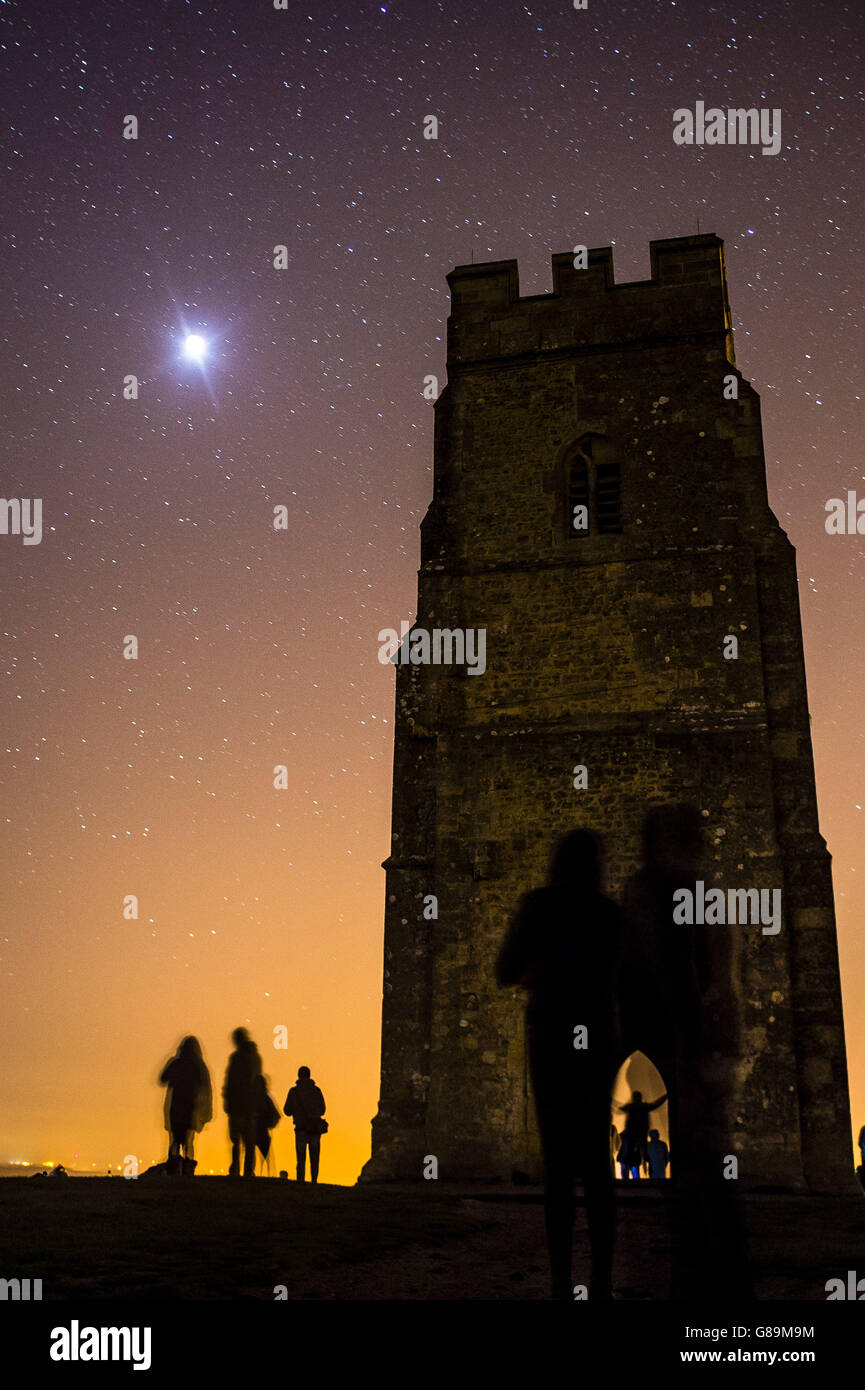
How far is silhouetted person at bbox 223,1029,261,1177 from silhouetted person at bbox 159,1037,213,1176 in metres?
0.28

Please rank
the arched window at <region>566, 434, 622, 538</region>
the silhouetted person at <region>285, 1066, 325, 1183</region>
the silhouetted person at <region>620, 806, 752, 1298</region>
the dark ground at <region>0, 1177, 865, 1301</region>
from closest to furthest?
the silhouetted person at <region>620, 806, 752, 1298</region>, the dark ground at <region>0, 1177, 865, 1301</region>, the silhouetted person at <region>285, 1066, 325, 1183</region>, the arched window at <region>566, 434, 622, 538</region>

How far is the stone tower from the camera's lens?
51.9 ft

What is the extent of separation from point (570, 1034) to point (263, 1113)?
35.8 feet

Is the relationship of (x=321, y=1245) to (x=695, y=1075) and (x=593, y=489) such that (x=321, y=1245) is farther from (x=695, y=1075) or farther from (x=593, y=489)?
(x=593, y=489)

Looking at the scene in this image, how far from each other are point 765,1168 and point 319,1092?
5438 mm

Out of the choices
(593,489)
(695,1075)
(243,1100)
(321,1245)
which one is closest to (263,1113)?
(243,1100)

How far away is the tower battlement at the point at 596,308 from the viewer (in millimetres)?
19234

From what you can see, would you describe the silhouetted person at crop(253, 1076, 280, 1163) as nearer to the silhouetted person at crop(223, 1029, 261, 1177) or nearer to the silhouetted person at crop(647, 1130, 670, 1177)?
the silhouetted person at crop(223, 1029, 261, 1177)

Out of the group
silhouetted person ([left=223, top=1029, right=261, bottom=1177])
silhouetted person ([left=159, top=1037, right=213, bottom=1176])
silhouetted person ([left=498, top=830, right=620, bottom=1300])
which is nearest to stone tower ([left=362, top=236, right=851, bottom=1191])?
silhouetted person ([left=223, top=1029, right=261, bottom=1177])

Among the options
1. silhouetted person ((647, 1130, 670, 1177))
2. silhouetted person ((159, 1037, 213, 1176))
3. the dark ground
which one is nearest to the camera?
the dark ground

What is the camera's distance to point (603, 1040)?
5363 mm
